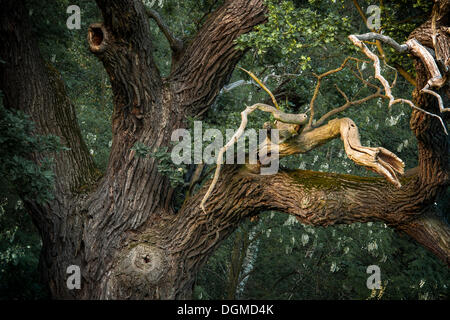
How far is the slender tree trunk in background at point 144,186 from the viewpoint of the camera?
5.54 metres

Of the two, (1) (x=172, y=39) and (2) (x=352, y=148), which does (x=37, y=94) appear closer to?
(1) (x=172, y=39)

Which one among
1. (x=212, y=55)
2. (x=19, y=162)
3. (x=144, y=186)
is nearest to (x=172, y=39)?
(x=212, y=55)

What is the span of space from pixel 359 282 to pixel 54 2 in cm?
713

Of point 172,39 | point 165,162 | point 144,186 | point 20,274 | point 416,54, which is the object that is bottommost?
point 20,274

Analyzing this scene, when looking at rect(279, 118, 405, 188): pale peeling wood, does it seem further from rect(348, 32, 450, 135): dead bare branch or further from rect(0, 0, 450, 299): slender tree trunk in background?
rect(348, 32, 450, 135): dead bare branch

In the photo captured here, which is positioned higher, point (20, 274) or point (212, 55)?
point (212, 55)

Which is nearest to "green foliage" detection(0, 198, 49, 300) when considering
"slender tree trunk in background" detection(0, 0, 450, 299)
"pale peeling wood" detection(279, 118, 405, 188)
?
"slender tree trunk in background" detection(0, 0, 450, 299)

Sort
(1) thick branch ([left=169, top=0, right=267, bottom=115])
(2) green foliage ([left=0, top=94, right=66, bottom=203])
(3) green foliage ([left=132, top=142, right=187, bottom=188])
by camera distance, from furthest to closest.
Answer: (1) thick branch ([left=169, top=0, right=267, bottom=115])
(3) green foliage ([left=132, top=142, right=187, bottom=188])
(2) green foliage ([left=0, top=94, right=66, bottom=203])

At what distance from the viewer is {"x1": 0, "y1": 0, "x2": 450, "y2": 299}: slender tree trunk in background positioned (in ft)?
18.2

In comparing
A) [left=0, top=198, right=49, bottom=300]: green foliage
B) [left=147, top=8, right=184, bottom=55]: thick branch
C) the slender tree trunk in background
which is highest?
[left=147, top=8, right=184, bottom=55]: thick branch

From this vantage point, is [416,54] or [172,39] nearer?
[416,54]

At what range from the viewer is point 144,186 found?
21.1 feet

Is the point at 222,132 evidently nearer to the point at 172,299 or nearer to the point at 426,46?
the point at 172,299
